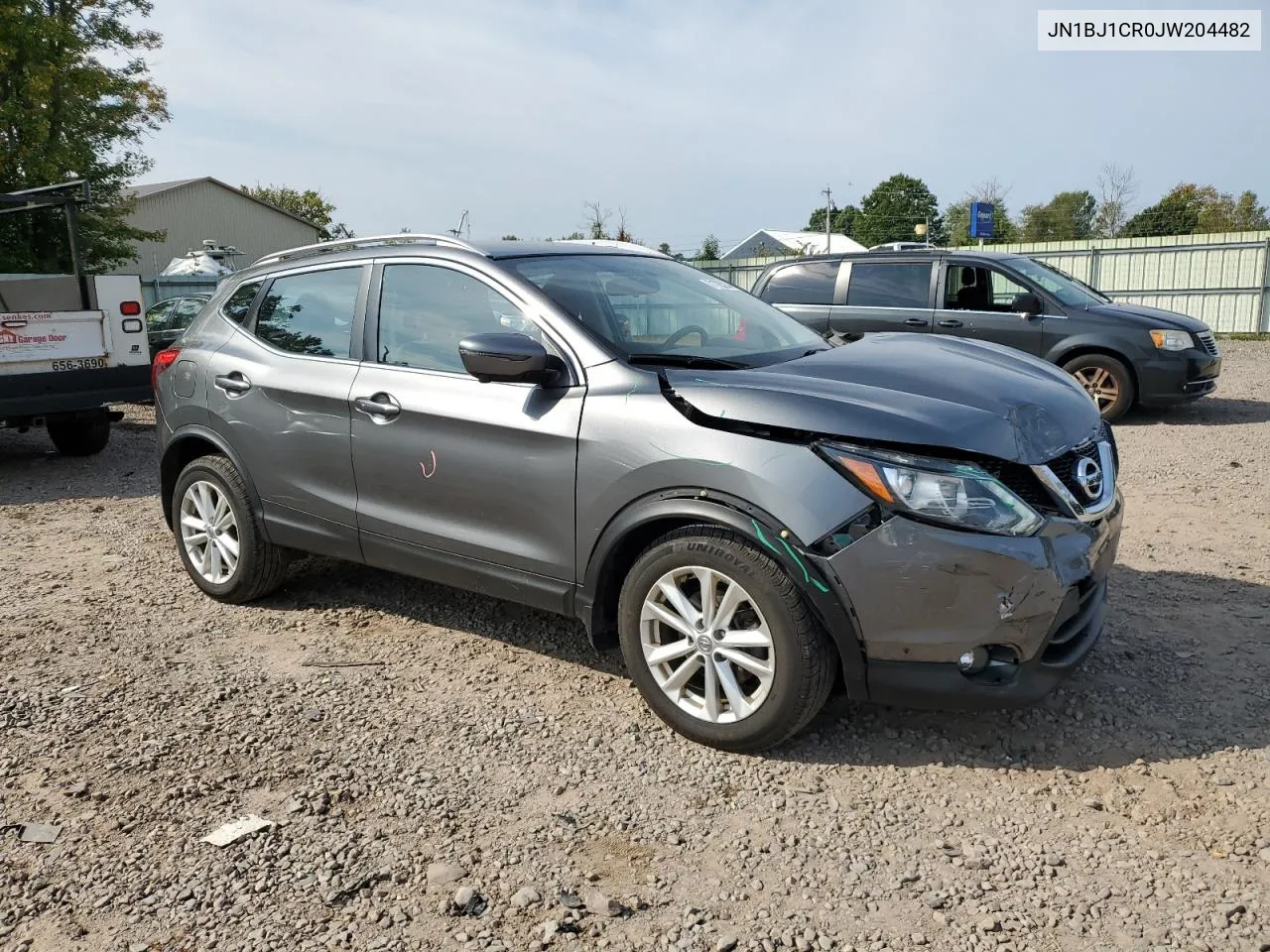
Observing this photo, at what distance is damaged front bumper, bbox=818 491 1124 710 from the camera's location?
9.59 ft

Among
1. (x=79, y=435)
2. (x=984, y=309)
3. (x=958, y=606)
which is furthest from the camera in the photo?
(x=984, y=309)

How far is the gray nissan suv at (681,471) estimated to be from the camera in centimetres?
299

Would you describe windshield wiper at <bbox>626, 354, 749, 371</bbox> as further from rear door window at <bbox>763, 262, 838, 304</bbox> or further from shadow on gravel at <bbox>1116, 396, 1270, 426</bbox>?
shadow on gravel at <bbox>1116, 396, 1270, 426</bbox>

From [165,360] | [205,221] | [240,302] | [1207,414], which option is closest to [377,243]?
[240,302]

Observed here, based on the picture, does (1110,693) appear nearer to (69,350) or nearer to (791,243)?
(69,350)

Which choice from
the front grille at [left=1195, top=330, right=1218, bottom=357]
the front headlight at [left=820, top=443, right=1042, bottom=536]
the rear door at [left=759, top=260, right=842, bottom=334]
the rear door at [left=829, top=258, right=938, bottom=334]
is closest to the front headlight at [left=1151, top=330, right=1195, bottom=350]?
the front grille at [left=1195, top=330, right=1218, bottom=357]

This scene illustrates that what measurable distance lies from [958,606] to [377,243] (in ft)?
9.48

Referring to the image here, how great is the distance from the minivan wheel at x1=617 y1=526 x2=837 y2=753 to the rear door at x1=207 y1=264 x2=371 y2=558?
153 cm

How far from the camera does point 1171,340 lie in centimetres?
955

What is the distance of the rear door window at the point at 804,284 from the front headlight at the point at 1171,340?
124 inches

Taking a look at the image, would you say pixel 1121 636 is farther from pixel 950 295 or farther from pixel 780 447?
pixel 950 295

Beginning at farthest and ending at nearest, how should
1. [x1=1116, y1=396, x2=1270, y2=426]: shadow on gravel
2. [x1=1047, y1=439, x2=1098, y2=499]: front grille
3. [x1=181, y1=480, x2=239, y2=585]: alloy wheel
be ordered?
[x1=1116, y1=396, x2=1270, y2=426]: shadow on gravel < [x1=181, y1=480, x2=239, y2=585]: alloy wheel < [x1=1047, y1=439, x2=1098, y2=499]: front grille

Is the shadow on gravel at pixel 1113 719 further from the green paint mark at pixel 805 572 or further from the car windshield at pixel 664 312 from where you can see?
the car windshield at pixel 664 312

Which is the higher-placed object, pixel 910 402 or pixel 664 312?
pixel 664 312
